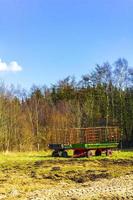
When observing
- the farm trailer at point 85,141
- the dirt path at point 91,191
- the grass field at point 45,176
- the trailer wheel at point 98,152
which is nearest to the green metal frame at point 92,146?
the farm trailer at point 85,141

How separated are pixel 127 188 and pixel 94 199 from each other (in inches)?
117

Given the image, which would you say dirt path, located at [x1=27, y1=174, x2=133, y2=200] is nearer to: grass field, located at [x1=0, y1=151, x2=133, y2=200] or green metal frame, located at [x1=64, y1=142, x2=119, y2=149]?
grass field, located at [x1=0, y1=151, x2=133, y2=200]

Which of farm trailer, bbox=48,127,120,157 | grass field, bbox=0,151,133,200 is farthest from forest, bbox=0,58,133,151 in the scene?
grass field, bbox=0,151,133,200

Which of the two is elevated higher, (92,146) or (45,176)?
(92,146)

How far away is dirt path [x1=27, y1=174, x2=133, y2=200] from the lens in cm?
1616

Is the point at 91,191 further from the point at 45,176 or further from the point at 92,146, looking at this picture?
the point at 92,146

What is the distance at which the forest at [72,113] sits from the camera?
1964 inches

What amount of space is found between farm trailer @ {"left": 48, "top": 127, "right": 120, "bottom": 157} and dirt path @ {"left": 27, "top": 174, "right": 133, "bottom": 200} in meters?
17.4

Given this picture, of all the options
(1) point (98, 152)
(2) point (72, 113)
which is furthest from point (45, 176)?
(2) point (72, 113)

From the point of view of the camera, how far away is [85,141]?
43469 mm

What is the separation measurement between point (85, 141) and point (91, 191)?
26.0m

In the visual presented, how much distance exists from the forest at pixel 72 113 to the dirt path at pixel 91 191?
2925 centimetres

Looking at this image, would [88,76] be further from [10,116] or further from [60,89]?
[10,116]

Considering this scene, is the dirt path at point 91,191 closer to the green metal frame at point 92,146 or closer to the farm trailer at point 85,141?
the green metal frame at point 92,146
